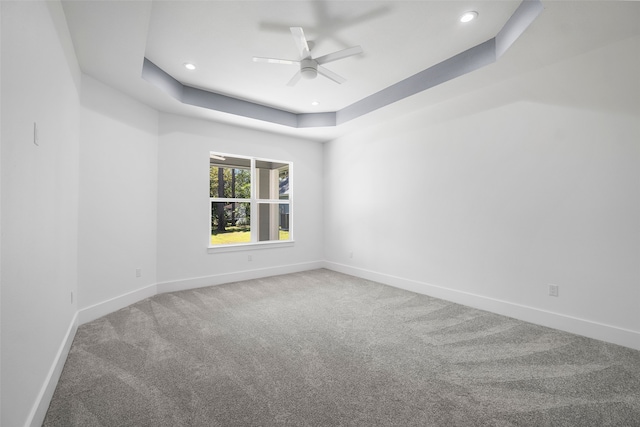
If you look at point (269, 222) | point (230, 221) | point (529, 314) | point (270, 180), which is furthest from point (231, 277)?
point (529, 314)

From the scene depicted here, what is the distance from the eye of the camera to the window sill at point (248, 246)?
4.61 m

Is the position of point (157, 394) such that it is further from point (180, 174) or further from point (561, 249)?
point (561, 249)

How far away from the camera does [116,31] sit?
7.66 feet

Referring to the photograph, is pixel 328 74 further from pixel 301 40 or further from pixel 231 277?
pixel 231 277

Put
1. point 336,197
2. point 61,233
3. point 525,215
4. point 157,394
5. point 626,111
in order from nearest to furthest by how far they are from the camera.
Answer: point 157,394 → point 61,233 → point 626,111 → point 525,215 → point 336,197

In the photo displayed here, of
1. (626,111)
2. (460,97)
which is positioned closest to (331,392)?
(626,111)

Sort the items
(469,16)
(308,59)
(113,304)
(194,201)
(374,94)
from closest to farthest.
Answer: (469,16), (308,59), (113,304), (374,94), (194,201)

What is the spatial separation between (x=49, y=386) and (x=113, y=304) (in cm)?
174

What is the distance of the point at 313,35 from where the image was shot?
274 cm

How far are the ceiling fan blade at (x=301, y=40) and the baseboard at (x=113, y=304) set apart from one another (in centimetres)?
340

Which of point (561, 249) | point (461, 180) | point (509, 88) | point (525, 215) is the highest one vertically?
point (509, 88)

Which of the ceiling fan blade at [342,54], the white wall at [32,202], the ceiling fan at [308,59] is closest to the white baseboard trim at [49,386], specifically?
the white wall at [32,202]

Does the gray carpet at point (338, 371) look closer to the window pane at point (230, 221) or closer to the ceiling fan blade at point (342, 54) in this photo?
the window pane at point (230, 221)

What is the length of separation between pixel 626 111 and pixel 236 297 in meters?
4.53
